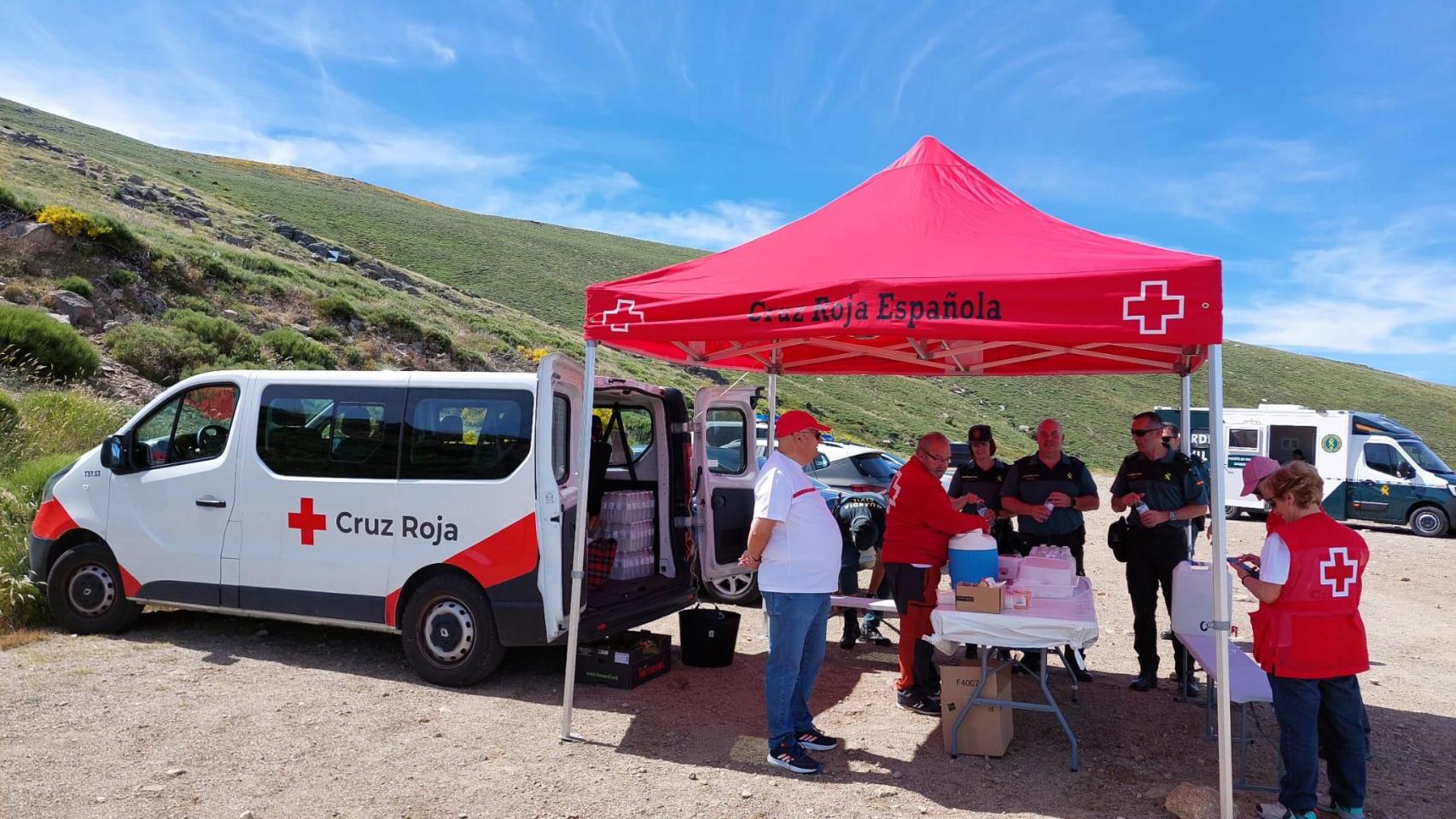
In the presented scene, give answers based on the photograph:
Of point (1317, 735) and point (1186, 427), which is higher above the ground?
point (1186, 427)

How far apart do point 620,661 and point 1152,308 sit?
12.7 feet

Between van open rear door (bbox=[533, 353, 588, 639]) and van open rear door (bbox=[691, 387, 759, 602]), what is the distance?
1.49 metres

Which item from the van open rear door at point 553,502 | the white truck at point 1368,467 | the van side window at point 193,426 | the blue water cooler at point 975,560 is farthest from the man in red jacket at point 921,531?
the white truck at point 1368,467

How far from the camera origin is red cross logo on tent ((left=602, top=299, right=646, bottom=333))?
5293 millimetres

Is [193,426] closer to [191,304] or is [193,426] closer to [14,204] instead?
[191,304]

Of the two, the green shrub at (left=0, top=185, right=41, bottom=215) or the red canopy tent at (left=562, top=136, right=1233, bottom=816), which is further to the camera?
the green shrub at (left=0, top=185, right=41, bottom=215)

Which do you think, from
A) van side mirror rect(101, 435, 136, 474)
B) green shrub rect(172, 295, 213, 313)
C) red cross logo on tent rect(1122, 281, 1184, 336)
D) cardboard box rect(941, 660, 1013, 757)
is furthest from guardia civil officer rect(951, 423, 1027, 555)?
green shrub rect(172, 295, 213, 313)

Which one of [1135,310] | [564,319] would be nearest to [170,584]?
[1135,310]

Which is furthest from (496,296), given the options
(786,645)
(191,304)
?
(786,645)

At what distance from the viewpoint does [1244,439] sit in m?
20.2

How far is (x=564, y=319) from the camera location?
47.7m

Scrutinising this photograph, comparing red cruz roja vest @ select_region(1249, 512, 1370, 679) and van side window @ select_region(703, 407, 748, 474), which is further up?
van side window @ select_region(703, 407, 748, 474)

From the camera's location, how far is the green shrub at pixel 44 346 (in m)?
13.9

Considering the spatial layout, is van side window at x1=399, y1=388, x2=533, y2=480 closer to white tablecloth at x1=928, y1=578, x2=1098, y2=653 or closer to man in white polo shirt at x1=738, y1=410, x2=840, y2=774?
man in white polo shirt at x1=738, y1=410, x2=840, y2=774
